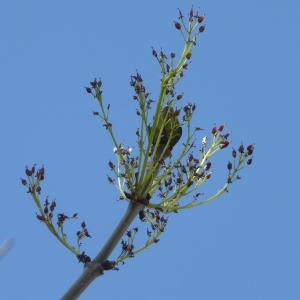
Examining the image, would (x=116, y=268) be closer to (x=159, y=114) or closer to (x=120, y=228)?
(x=120, y=228)

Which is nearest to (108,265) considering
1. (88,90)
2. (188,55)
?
(88,90)

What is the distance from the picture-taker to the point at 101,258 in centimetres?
610

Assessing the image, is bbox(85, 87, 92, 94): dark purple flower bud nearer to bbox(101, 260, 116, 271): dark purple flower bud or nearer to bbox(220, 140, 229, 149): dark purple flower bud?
bbox(220, 140, 229, 149): dark purple flower bud

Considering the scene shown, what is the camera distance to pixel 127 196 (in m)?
6.65

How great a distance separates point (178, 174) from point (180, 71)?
1.36 meters

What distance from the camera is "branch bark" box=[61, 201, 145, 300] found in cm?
563

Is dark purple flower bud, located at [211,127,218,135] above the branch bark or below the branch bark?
above

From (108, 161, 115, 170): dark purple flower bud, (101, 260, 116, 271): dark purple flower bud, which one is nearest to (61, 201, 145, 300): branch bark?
(101, 260, 116, 271): dark purple flower bud

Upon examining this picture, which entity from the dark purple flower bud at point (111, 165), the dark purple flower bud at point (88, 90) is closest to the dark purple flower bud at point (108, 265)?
the dark purple flower bud at point (111, 165)

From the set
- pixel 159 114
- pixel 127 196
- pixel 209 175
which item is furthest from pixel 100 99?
pixel 209 175

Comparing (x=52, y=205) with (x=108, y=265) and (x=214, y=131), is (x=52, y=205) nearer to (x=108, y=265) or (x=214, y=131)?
(x=108, y=265)

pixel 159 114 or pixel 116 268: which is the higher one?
pixel 159 114

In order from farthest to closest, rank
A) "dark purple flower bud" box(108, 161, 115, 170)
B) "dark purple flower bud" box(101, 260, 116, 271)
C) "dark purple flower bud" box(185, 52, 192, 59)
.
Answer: "dark purple flower bud" box(108, 161, 115, 170), "dark purple flower bud" box(185, 52, 192, 59), "dark purple flower bud" box(101, 260, 116, 271)

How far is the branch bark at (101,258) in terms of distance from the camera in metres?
5.63
